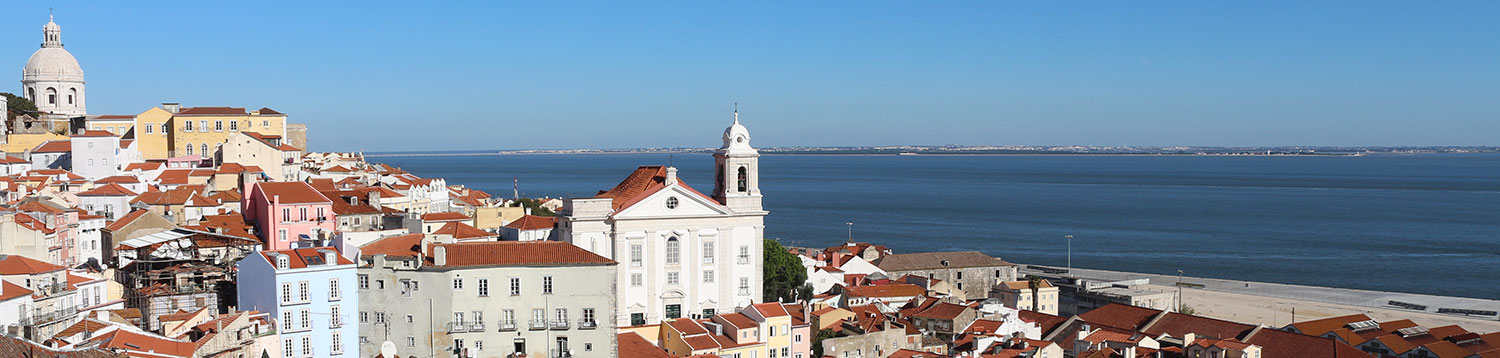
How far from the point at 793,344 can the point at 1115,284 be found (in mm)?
25455

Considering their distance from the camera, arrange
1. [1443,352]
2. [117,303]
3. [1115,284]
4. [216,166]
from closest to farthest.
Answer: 1. [117,303]
2. [1443,352]
3. [216,166]
4. [1115,284]

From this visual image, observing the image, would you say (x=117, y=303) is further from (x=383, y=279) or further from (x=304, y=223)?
(x=304, y=223)

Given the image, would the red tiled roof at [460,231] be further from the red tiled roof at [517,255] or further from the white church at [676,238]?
the red tiled roof at [517,255]

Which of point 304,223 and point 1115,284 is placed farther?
point 1115,284

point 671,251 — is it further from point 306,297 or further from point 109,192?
point 109,192

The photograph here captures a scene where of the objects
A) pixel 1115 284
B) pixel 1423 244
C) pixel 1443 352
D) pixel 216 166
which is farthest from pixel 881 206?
pixel 1443 352

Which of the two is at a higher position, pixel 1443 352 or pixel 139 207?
pixel 139 207

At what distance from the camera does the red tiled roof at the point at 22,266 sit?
20.9 m

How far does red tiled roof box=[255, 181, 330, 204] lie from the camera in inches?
1272

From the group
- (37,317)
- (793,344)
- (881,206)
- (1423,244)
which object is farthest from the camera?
(881,206)

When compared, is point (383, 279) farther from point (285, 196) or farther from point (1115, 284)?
point (1115, 284)

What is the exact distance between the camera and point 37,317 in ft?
63.9

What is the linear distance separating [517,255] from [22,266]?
28.3ft

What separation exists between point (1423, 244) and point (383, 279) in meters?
71.1
